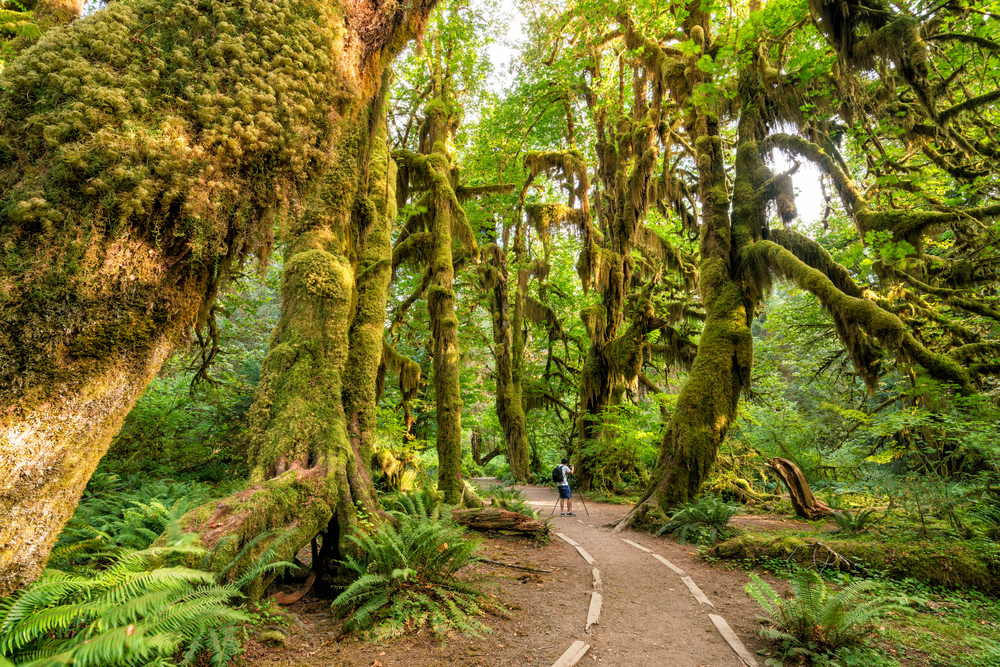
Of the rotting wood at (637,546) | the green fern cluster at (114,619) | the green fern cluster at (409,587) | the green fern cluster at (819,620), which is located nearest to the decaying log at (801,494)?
the rotting wood at (637,546)

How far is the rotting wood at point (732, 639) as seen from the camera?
4297mm

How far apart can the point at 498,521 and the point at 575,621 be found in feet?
13.3

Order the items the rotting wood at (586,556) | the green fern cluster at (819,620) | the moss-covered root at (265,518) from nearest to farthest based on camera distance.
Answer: the moss-covered root at (265,518) → the green fern cluster at (819,620) → the rotting wood at (586,556)

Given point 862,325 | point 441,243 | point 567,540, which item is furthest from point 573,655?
point 441,243

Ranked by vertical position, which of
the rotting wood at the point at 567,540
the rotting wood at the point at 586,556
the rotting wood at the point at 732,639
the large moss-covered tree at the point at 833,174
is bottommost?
the rotting wood at the point at 567,540

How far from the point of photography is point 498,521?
916 cm

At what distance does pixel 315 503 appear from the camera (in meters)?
4.79

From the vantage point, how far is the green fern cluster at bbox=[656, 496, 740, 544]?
8.76 meters

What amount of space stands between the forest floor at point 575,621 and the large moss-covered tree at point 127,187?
2705 mm

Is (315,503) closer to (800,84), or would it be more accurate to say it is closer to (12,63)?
(12,63)

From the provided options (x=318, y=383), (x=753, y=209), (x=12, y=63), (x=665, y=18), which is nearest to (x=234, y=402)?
(x=318, y=383)

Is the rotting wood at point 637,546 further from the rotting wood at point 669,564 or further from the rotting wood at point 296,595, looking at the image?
the rotting wood at point 296,595

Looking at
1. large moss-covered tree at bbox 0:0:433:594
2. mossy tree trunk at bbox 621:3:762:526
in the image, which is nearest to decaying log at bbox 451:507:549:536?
mossy tree trunk at bbox 621:3:762:526

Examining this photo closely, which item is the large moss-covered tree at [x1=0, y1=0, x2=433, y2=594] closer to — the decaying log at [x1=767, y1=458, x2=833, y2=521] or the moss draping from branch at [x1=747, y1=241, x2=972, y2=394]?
the moss draping from branch at [x1=747, y1=241, x2=972, y2=394]
